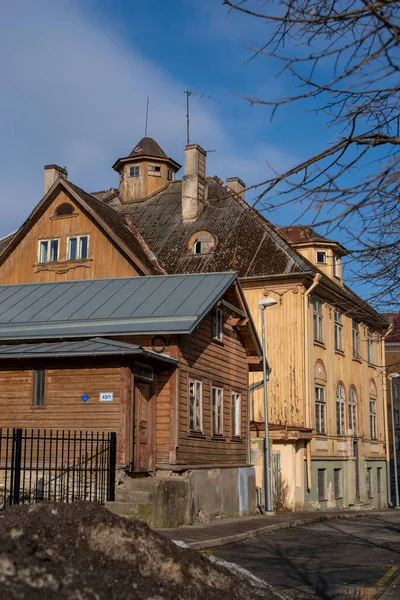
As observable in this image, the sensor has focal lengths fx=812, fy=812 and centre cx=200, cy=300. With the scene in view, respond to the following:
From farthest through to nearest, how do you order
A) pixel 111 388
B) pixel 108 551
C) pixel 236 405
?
pixel 236 405 < pixel 111 388 < pixel 108 551

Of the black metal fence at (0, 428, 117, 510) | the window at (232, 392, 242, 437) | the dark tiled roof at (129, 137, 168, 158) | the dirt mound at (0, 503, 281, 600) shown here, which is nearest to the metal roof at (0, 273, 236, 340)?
the black metal fence at (0, 428, 117, 510)

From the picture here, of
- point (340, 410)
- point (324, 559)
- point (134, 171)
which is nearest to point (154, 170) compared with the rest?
point (134, 171)

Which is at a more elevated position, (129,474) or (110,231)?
(110,231)

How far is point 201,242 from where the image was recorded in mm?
32781

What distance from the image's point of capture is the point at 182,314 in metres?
19.1

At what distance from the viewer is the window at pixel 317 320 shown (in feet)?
103

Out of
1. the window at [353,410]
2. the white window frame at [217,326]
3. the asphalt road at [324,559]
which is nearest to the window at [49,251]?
the white window frame at [217,326]

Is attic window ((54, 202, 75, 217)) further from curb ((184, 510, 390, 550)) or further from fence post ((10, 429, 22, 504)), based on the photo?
fence post ((10, 429, 22, 504))

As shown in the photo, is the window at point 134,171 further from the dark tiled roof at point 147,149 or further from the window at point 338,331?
the window at point 338,331

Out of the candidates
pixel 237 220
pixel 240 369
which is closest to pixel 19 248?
pixel 237 220

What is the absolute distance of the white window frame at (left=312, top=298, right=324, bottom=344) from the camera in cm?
3121

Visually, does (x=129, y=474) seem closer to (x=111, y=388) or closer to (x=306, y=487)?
(x=111, y=388)

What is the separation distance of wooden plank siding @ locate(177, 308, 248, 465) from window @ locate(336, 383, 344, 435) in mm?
9822

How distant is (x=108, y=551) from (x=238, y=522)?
14.4 meters
